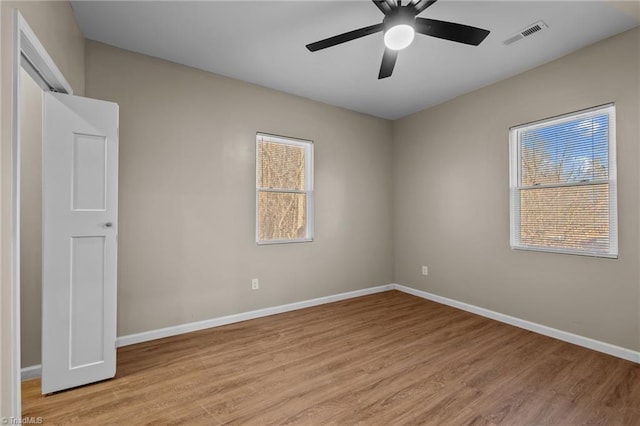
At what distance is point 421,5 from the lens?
1.90m

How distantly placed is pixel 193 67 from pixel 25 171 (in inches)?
68.7

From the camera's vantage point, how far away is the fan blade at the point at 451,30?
Result: 1.88 meters

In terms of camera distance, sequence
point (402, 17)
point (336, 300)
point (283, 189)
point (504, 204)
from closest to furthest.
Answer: point (402, 17) < point (504, 204) < point (283, 189) < point (336, 300)

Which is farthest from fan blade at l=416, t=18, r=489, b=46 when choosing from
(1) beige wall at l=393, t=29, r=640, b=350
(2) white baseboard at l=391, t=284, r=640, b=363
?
(2) white baseboard at l=391, t=284, r=640, b=363

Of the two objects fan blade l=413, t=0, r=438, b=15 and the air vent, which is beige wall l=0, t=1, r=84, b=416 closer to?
fan blade l=413, t=0, r=438, b=15

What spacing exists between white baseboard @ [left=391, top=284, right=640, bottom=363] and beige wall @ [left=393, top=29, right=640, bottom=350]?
0.06 metres

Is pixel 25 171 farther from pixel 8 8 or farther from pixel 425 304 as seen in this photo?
pixel 425 304

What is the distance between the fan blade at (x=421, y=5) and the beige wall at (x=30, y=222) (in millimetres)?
2807

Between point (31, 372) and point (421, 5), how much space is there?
12.3ft

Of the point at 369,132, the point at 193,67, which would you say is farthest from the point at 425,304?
the point at 193,67

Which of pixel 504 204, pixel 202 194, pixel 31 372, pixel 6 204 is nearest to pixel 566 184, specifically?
pixel 504 204

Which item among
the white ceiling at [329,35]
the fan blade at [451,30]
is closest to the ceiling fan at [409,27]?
the fan blade at [451,30]

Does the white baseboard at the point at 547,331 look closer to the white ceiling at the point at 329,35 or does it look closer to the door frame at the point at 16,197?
the white ceiling at the point at 329,35

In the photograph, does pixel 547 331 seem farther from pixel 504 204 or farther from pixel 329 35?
pixel 329 35
